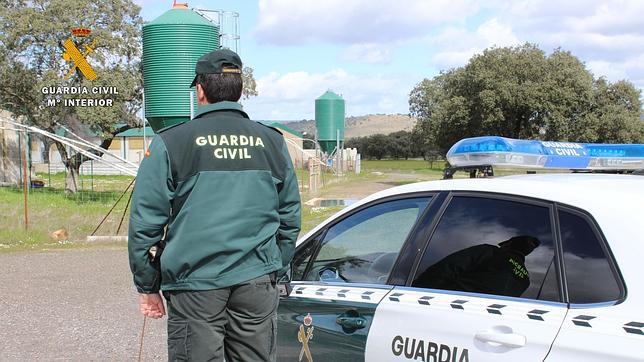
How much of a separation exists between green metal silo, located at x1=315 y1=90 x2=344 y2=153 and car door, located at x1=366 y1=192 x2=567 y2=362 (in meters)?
47.7

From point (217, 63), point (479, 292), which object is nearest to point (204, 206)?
point (217, 63)

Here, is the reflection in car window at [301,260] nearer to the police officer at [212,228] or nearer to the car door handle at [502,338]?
the police officer at [212,228]

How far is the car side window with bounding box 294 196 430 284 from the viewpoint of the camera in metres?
3.34

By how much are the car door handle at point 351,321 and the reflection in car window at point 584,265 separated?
995mm

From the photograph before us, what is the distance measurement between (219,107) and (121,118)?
24593mm

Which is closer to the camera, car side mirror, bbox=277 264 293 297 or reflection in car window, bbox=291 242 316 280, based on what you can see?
car side mirror, bbox=277 264 293 297

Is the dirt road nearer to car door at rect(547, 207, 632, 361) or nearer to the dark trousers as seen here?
the dark trousers

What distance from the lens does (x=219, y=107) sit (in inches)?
115

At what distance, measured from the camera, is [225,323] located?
281 cm

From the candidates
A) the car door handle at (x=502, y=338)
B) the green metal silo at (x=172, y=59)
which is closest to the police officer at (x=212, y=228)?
the car door handle at (x=502, y=338)

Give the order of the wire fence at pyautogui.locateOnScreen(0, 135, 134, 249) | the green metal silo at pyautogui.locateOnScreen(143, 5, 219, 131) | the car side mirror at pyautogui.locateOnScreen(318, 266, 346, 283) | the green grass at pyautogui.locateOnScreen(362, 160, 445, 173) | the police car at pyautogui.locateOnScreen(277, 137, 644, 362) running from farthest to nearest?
the green grass at pyautogui.locateOnScreen(362, 160, 445, 173) < the green metal silo at pyautogui.locateOnScreen(143, 5, 219, 131) < the wire fence at pyautogui.locateOnScreen(0, 135, 134, 249) < the car side mirror at pyautogui.locateOnScreen(318, 266, 346, 283) < the police car at pyautogui.locateOnScreen(277, 137, 644, 362)


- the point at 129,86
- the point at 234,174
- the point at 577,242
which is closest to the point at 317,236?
the point at 234,174

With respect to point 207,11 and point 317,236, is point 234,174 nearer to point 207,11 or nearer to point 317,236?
point 317,236

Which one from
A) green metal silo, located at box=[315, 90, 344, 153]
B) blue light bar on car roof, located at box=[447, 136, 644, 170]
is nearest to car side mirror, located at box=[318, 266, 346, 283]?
blue light bar on car roof, located at box=[447, 136, 644, 170]
